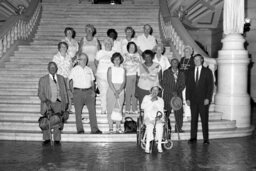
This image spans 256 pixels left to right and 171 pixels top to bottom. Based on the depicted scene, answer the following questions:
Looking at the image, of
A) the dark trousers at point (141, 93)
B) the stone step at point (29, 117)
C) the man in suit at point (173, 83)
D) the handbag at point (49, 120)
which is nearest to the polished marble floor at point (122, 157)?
the handbag at point (49, 120)

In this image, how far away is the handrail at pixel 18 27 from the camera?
38.0ft

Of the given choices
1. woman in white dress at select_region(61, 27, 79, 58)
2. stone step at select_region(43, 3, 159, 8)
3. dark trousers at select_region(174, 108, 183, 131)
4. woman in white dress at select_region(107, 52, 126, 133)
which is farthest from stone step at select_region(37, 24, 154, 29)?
dark trousers at select_region(174, 108, 183, 131)

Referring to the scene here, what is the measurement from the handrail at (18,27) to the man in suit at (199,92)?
605 centimetres

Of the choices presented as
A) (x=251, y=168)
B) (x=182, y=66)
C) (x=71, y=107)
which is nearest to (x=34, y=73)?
(x=71, y=107)

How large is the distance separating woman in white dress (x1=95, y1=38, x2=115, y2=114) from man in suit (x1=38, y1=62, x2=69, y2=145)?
3.28 ft

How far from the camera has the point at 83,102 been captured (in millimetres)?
8172

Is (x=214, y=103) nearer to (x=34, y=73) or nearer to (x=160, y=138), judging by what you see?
(x=160, y=138)

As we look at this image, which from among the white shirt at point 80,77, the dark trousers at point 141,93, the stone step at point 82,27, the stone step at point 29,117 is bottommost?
the stone step at point 29,117

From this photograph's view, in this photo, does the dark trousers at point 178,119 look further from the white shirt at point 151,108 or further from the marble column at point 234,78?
the marble column at point 234,78

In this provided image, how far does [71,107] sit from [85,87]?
3.77 feet

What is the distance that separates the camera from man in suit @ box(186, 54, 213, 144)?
805cm

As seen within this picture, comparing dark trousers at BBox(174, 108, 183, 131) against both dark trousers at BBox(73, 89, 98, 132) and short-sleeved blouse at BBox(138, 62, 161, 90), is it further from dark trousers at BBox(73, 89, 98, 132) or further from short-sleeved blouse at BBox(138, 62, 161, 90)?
dark trousers at BBox(73, 89, 98, 132)

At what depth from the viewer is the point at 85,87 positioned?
26.7 feet

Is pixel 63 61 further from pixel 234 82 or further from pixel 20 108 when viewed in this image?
pixel 234 82
